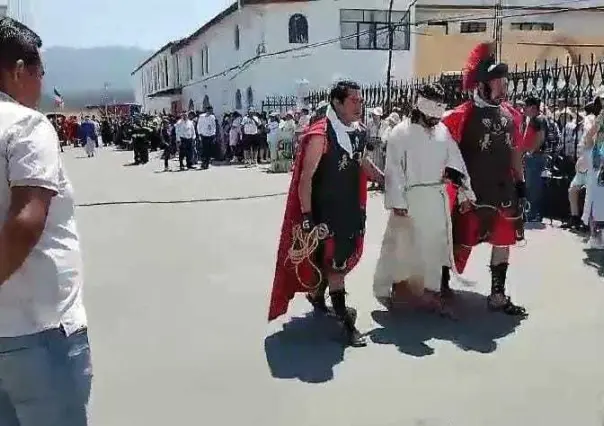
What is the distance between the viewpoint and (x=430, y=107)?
18.3 ft

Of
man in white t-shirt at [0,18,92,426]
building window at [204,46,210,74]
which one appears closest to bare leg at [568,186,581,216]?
man in white t-shirt at [0,18,92,426]

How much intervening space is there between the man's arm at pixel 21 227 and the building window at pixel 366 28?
96.0ft

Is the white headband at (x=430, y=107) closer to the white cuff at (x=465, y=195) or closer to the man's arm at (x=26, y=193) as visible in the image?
the white cuff at (x=465, y=195)

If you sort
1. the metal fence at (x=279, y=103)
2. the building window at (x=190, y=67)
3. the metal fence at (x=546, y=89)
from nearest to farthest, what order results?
→ the metal fence at (x=546, y=89)
the metal fence at (x=279, y=103)
the building window at (x=190, y=67)

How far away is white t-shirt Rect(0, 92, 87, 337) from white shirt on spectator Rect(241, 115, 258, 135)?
65.4ft

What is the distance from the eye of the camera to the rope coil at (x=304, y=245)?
520 cm

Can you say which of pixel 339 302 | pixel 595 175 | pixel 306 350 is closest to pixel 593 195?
pixel 595 175

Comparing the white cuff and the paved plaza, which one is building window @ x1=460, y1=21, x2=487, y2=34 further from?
the white cuff

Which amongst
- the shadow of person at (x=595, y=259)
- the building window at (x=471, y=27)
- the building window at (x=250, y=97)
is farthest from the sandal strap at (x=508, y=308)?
the building window at (x=471, y=27)

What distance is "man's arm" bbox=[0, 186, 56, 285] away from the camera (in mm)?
2148

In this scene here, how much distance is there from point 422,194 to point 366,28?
26.6 m

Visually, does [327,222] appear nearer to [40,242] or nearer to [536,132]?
[40,242]

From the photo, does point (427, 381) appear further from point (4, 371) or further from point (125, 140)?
point (125, 140)

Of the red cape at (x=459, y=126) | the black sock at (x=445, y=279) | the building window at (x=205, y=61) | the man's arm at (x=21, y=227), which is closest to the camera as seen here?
the man's arm at (x=21, y=227)
